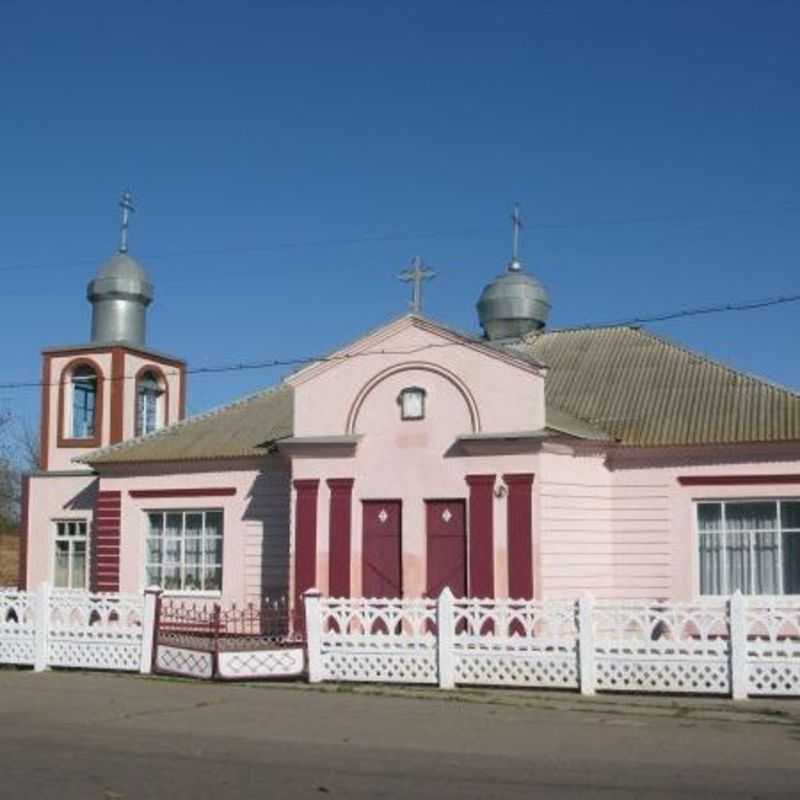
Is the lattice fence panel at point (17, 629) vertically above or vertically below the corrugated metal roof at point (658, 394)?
below

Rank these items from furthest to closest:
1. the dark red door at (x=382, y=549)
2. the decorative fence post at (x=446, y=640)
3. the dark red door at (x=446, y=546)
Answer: the dark red door at (x=382, y=549), the dark red door at (x=446, y=546), the decorative fence post at (x=446, y=640)

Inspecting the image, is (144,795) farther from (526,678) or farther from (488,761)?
(526,678)

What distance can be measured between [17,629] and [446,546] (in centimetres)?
643

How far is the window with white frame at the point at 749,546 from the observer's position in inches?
714

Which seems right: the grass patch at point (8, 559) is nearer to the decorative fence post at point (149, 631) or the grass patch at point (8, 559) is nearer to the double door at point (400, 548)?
the double door at point (400, 548)

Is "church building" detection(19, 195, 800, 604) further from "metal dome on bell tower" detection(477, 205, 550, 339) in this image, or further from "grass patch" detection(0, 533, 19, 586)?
"grass patch" detection(0, 533, 19, 586)

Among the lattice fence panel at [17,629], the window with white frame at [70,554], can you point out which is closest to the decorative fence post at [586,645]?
the lattice fence panel at [17,629]

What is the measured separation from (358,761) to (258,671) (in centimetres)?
589

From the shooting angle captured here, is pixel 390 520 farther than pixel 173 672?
Yes

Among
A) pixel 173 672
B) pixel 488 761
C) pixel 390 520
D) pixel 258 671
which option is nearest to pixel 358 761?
pixel 488 761

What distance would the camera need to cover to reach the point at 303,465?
1919cm

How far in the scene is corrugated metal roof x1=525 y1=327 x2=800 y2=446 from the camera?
1842cm

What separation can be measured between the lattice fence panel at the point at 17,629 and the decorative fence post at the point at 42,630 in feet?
0.37

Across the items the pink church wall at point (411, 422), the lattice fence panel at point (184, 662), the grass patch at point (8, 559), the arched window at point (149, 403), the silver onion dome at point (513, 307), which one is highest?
the silver onion dome at point (513, 307)
